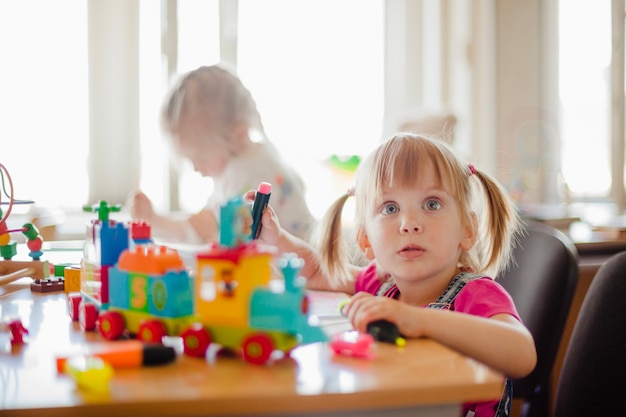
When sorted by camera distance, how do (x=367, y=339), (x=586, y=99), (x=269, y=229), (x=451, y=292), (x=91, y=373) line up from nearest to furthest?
(x=91, y=373) < (x=367, y=339) < (x=451, y=292) < (x=269, y=229) < (x=586, y=99)

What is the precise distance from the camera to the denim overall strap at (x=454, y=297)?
878 millimetres

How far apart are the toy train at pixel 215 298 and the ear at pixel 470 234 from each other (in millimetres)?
390

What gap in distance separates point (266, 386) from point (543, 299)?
63 centimetres

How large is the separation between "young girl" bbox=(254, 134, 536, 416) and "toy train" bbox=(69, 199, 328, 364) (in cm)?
15

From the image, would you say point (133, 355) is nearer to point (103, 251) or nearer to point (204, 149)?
point (103, 251)

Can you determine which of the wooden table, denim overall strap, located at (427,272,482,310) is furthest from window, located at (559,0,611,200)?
the wooden table

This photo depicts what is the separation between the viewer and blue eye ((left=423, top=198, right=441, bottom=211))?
3.03 feet

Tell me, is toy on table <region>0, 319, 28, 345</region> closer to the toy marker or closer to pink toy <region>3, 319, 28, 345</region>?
pink toy <region>3, 319, 28, 345</region>

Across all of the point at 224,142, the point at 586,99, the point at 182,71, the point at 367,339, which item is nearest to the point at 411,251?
the point at 367,339

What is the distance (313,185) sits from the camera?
284 cm

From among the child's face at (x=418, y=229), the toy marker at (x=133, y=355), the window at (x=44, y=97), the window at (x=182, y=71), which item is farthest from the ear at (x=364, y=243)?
the window at (x=44, y=97)

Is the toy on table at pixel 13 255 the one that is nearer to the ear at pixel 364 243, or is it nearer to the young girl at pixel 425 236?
the young girl at pixel 425 236

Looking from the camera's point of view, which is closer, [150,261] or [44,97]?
[150,261]

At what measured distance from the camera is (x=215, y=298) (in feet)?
1.89
